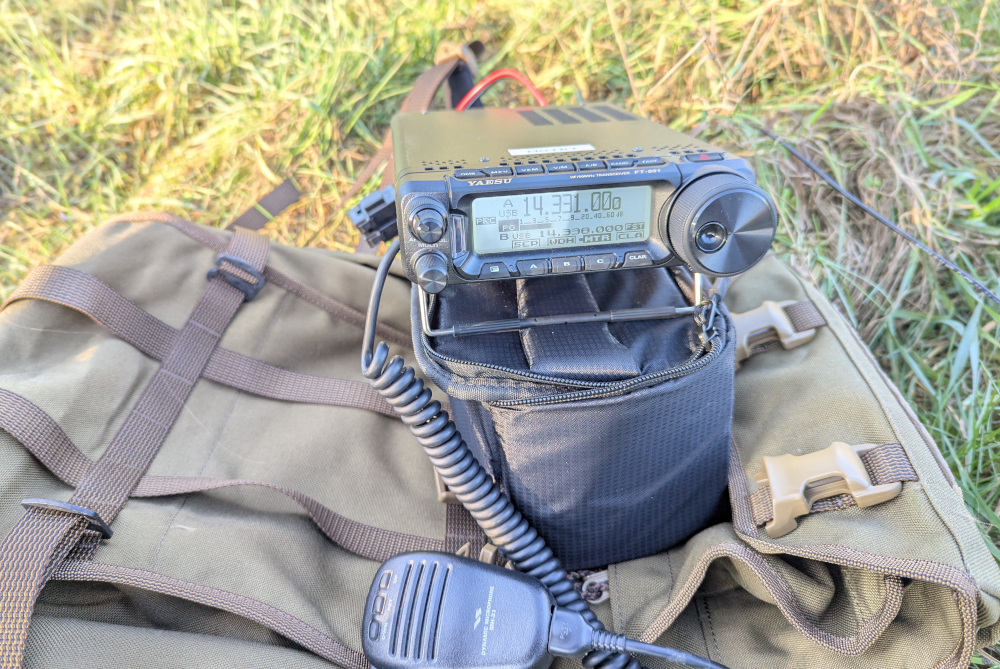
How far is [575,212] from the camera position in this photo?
3.39ft

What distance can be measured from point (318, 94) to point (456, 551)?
1.80m

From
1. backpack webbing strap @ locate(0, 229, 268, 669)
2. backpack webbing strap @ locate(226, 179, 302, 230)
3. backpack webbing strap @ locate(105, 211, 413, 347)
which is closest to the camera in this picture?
backpack webbing strap @ locate(0, 229, 268, 669)

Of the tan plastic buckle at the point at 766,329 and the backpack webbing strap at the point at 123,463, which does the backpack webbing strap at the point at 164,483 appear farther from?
the tan plastic buckle at the point at 766,329

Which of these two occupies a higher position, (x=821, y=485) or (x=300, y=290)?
(x=300, y=290)

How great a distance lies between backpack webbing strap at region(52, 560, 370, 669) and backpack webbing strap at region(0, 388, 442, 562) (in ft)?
0.59

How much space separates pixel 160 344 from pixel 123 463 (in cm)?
29

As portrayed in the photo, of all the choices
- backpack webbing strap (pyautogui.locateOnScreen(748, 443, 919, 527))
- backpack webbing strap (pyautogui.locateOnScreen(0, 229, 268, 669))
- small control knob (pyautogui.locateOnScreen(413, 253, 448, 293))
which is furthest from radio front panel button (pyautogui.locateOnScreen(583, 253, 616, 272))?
backpack webbing strap (pyautogui.locateOnScreen(0, 229, 268, 669))

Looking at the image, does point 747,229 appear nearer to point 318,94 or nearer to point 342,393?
point 342,393

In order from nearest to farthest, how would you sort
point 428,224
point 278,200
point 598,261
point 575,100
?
1. point 428,224
2. point 598,261
3. point 278,200
4. point 575,100

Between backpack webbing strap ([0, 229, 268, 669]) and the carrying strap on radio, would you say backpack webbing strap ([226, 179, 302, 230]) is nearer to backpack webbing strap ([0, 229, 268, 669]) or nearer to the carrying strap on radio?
the carrying strap on radio

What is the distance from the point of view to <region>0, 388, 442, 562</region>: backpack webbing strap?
114cm

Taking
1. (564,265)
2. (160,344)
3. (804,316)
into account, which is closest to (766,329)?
(804,316)

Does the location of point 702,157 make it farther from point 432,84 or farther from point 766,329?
point 432,84

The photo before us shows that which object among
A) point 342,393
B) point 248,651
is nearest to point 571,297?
point 342,393
